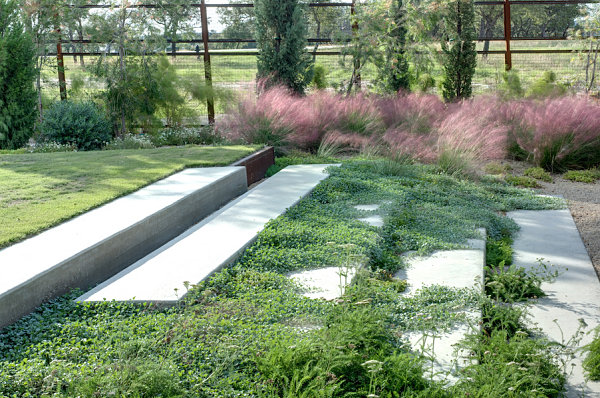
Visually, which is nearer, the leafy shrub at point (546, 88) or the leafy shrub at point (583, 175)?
the leafy shrub at point (583, 175)

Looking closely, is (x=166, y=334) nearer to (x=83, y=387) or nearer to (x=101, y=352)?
(x=101, y=352)

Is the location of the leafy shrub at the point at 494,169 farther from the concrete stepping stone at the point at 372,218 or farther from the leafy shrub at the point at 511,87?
the concrete stepping stone at the point at 372,218

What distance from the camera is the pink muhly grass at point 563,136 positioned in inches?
304

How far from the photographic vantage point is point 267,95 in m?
8.66

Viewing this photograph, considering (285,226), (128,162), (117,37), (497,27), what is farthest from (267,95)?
(497,27)

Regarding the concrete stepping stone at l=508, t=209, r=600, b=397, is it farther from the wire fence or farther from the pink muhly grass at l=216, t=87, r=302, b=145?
the wire fence

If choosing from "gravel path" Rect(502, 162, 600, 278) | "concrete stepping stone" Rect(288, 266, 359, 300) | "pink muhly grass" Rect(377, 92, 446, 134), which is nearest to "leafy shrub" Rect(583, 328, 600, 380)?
"concrete stepping stone" Rect(288, 266, 359, 300)

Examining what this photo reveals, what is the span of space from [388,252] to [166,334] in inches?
78.8

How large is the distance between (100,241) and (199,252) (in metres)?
0.61

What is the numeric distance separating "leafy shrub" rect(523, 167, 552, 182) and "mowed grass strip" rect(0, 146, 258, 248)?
3.44 meters

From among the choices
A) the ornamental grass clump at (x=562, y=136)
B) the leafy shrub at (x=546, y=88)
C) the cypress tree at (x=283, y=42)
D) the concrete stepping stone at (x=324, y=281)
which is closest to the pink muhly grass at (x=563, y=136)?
the ornamental grass clump at (x=562, y=136)

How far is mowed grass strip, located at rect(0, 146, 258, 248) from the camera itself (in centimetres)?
439

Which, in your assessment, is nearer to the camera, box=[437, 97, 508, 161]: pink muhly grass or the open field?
box=[437, 97, 508, 161]: pink muhly grass

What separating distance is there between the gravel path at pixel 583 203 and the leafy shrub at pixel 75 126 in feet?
19.4
